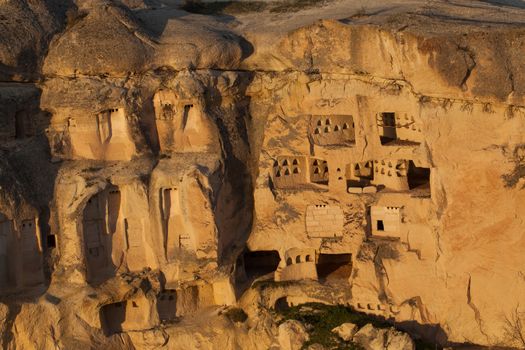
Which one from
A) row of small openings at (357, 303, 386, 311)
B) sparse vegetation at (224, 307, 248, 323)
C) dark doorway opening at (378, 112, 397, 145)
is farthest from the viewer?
dark doorway opening at (378, 112, 397, 145)

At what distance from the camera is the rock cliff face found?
23047 millimetres

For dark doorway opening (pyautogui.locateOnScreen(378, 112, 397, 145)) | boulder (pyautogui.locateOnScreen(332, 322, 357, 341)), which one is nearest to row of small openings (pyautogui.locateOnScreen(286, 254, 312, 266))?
boulder (pyautogui.locateOnScreen(332, 322, 357, 341))

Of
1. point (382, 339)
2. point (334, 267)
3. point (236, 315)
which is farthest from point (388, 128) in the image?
point (236, 315)

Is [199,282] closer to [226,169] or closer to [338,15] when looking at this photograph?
[226,169]

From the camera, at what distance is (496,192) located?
22781mm

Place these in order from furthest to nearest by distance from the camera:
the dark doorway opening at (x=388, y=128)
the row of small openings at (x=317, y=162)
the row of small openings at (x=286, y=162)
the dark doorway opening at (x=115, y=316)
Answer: the row of small openings at (x=317, y=162)
the row of small openings at (x=286, y=162)
the dark doorway opening at (x=388, y=128)
the dark doorway opening at (x=115, y=316)

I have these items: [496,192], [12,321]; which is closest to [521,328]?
[496,192]

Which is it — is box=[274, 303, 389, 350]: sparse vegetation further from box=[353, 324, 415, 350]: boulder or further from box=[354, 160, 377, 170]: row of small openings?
box=[354, 160, 377, 170]: row of small openings

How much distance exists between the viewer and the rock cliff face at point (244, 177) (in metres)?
23.0

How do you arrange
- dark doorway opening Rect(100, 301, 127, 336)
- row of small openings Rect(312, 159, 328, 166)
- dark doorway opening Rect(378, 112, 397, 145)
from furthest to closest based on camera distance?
row of small openings Rect(312, 159, 328, 166) < dark doorway opening Rect(378, 112, 397, 145) < dark doorway opening Rect(100, 301, 127, 336)

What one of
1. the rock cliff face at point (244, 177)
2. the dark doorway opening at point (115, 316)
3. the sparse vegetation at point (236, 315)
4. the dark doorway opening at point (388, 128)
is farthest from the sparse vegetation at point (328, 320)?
the dark doorway opening at point (388, 128)

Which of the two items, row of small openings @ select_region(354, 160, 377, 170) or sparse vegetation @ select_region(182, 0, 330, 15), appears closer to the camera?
row of small openings @ select_region(354, 160, 377, 170)

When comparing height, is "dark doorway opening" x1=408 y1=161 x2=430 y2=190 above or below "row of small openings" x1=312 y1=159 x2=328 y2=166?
below

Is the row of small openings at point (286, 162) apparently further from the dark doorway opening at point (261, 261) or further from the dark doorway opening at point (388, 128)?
the dark doorway opening at point (261, 261)
